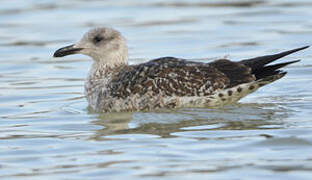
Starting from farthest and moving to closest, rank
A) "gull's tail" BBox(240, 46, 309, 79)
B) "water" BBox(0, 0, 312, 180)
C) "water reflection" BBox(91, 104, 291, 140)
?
"gull's tail" BBox(240, 46, 309, 79) < "water reflection" BBox(91, 104, 291, 140) < "water" BBox(0, 0, 312, 180)

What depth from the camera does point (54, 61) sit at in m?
16.0

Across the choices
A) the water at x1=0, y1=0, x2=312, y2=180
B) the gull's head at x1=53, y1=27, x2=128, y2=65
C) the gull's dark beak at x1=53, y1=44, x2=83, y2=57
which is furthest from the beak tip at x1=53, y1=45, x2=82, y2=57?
the water at x1=0, y1=0, x2=312, y2=180

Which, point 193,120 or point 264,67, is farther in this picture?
point 264,67

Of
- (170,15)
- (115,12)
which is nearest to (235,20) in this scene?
(170,15)

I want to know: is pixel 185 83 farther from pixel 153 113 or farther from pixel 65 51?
pixel 65 51

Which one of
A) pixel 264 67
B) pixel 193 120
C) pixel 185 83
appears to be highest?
pixel 264 67

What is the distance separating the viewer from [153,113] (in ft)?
36.3

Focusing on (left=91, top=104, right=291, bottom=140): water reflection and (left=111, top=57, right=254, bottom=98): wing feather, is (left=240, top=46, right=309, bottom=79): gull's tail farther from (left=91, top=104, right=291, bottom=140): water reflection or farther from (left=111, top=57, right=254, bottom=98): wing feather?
(left=91, top=104, right=291, bottom=140): water reflection

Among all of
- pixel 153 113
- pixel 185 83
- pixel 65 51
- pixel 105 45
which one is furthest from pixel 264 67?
pixel 65 51

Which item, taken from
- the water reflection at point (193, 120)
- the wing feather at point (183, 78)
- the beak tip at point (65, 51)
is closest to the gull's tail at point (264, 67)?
the wing feather at point (183, 78)

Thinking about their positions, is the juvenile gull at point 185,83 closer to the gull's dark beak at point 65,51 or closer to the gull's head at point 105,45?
the gull's head at point 105,45

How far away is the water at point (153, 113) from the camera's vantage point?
8.51 meters

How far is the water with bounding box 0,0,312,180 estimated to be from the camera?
27.9ft

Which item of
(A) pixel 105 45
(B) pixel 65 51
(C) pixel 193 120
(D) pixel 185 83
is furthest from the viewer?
(A) pixel 105 45
